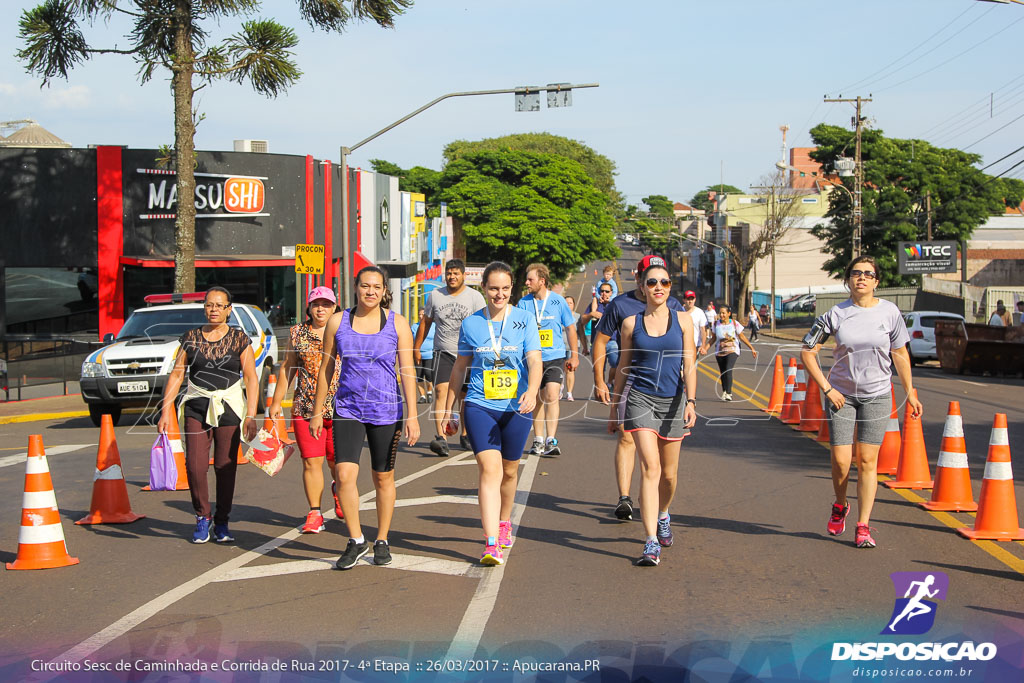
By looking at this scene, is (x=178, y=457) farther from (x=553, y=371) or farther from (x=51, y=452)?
(x=553, y=371)

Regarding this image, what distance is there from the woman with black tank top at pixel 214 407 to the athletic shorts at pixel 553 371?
388 centimetres

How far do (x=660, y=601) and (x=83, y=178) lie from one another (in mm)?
25431

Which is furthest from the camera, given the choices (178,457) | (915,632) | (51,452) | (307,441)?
(51,452)

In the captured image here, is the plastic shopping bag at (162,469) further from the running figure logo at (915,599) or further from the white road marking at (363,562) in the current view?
the running figure logo at (915,599)

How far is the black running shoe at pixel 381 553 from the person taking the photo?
263 inches

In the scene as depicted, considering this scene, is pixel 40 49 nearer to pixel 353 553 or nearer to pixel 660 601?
pixel 353 553

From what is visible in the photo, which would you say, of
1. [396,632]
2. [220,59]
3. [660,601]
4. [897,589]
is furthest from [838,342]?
[220,59]

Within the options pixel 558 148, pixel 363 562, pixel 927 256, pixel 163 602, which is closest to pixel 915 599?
pixel 363 562

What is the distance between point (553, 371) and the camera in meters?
10.9

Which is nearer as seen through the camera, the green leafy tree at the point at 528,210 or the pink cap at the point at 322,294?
the pink cap at the point at 322,294

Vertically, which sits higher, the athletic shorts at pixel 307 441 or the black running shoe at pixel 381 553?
the athletic shorts at pixel 307 441

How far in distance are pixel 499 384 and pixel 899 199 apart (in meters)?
57.8

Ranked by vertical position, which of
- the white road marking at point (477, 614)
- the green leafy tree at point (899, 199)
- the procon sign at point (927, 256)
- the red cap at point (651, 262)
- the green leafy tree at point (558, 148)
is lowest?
the white road marking at point (477, 614)

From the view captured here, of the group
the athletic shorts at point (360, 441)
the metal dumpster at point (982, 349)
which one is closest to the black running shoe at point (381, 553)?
the athletic shorts at point (360, 441)
